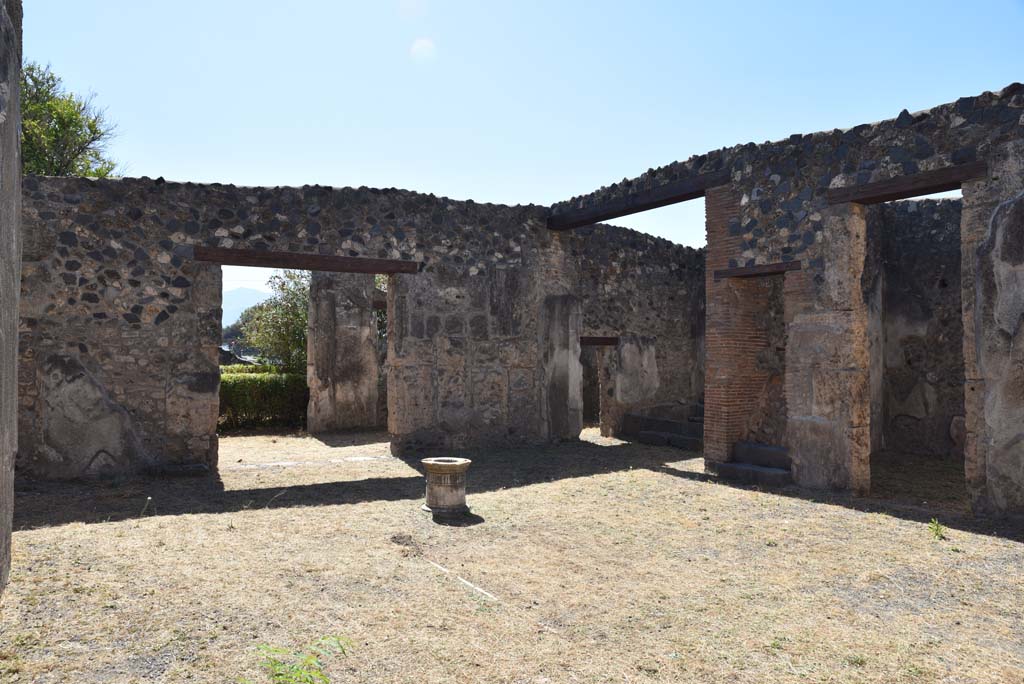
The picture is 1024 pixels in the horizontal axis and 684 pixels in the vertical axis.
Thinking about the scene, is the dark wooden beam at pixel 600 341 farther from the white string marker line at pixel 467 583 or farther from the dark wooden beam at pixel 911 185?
the white string marker line at pixel 467 583

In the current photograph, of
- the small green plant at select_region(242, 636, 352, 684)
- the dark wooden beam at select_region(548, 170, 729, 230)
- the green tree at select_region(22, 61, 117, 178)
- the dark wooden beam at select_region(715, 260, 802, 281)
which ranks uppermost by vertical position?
the green tree at select_region(22, 61, 117, 178)

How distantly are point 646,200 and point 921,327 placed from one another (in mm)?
5090

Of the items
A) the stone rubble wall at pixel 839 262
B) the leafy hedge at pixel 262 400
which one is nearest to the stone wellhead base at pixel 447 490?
the stone rubble wall at pixel 839 262

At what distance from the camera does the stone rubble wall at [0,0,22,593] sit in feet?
3.45

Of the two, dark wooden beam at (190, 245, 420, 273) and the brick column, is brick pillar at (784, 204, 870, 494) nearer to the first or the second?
the brick column

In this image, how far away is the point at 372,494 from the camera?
7.29 meters

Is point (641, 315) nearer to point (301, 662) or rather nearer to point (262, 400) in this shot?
point (262, 400)

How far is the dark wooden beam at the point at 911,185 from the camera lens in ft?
20.1

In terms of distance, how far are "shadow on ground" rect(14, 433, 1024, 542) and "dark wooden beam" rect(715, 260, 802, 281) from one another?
253 cm

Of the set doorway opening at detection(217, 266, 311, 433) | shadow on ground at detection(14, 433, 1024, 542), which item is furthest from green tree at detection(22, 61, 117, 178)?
shadow on ground at detection(14, 433, 1024, 542)

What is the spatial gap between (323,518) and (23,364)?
4.07 metres

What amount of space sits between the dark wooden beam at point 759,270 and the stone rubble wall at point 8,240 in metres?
7.66

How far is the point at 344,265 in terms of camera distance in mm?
8984

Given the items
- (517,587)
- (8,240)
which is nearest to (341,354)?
(517,587)
